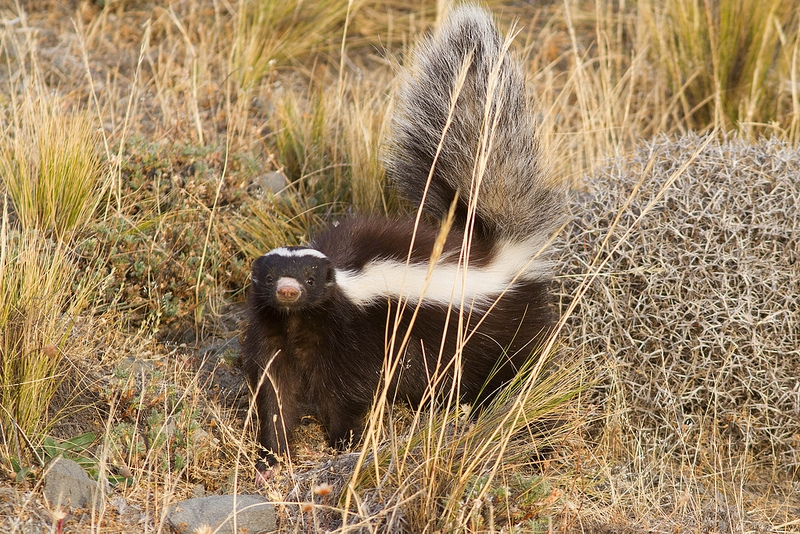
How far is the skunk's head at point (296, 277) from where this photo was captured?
13.5 ft

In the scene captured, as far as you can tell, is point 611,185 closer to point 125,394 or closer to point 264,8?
point 125,394

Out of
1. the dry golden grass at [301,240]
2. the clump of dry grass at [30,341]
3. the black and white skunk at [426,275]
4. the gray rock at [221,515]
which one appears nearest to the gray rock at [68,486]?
the dry golden grass at [301,240]

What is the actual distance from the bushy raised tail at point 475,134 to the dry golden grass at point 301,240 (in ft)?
1.34

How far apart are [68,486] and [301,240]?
234 centimetres

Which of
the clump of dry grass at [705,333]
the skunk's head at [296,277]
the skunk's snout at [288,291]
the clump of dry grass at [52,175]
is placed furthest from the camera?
the clump of dry grass at [52,175]

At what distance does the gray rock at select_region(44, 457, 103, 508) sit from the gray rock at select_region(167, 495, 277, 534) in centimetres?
33

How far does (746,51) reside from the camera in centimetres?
695

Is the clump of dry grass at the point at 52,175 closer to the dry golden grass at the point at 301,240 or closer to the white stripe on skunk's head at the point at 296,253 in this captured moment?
the dry golden grass at the point at 301,240

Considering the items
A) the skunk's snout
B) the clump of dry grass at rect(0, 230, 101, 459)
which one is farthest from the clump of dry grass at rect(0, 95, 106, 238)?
the skunk's snout

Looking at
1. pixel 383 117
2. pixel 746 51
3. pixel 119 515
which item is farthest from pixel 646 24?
pixel 119 515

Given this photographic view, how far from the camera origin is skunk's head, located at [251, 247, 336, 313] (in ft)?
13.5

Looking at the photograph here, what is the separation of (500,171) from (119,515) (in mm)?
2521

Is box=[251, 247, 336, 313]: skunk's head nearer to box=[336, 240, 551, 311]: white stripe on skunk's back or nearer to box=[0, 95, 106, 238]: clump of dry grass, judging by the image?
box=[336, 240, 551, 311]: white stripe on skunk's back

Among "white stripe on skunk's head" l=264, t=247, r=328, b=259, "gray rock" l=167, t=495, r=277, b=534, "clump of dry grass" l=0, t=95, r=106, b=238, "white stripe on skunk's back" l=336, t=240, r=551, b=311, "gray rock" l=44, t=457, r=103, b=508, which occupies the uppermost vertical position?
"clump of dry grass" l=0, t=95, r=106, b=238
